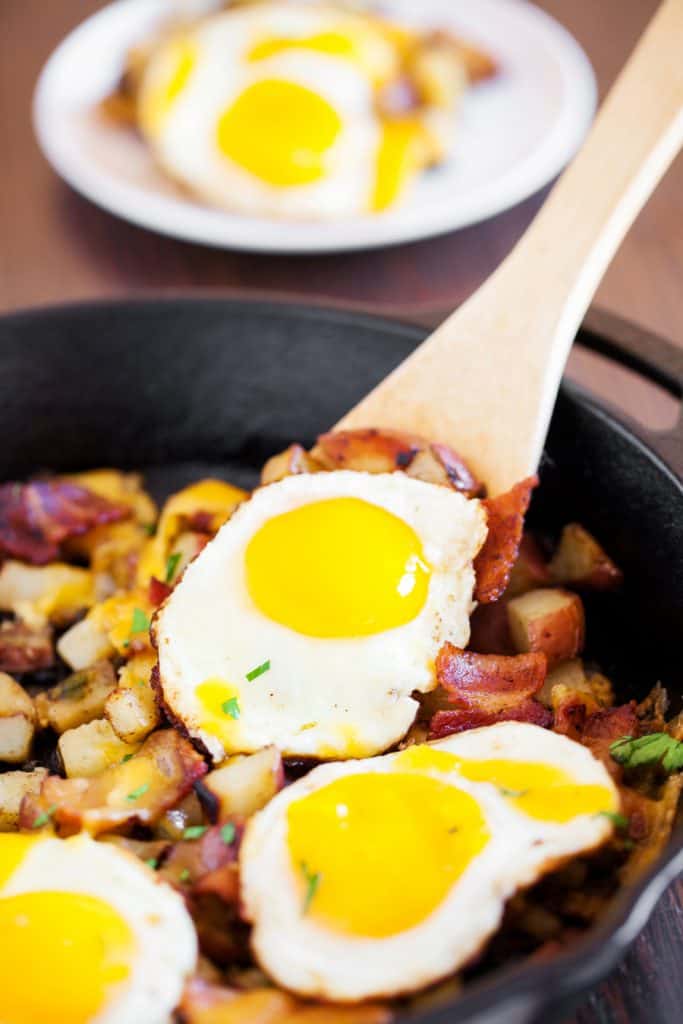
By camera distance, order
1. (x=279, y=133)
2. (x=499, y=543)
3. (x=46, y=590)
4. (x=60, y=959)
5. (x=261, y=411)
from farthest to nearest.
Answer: (x=279, y=133), (x=261, y=411), (x=46, y=590), (x=499, y=543), (x=60, y=959)

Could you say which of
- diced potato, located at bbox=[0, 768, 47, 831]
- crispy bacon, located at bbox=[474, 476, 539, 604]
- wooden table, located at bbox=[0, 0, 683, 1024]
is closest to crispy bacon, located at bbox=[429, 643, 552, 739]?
crispy bacon, located at bbox=[474, 476, 539, 604]

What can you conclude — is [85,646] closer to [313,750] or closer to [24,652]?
[24,652]

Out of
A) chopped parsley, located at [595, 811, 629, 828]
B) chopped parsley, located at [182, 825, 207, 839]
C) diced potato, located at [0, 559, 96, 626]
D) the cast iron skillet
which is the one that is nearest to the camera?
chopped parsley, located at [595, 811, 629, 828]

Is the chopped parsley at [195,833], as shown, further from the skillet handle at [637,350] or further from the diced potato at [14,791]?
the skillet handle at [637,350]

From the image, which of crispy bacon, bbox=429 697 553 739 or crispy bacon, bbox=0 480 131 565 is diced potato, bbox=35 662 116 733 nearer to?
crispy bacon, bbox=0 480 131 565

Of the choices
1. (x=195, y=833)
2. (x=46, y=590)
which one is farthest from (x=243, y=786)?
(x=46, y=590)

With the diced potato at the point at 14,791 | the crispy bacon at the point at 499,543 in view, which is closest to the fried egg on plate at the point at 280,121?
the crispy bacon at the point at 499,543
